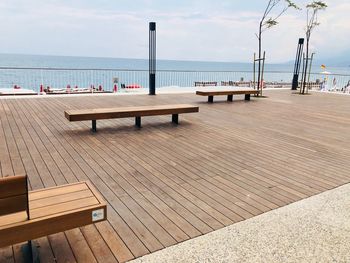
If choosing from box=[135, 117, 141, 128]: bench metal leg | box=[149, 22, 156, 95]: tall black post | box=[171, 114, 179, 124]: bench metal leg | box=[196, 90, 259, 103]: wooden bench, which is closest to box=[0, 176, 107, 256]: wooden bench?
box=[135, 117, 141, 128]: bench metal leg

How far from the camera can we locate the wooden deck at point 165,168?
2.17m

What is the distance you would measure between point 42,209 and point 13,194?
0.95ft

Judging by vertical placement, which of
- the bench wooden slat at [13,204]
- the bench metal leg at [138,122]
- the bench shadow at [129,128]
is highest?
the bench wooden slat at [13,204]

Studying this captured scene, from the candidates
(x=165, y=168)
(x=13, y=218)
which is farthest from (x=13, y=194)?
(x=165, y=168)

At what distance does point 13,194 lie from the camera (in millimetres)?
1533

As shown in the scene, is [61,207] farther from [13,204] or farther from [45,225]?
[13,204]

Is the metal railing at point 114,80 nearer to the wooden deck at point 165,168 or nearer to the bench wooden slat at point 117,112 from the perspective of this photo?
the bench wooden slat at point 117,112

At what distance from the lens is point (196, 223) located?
237 cm

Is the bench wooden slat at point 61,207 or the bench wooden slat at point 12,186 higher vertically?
the bench wooden slat at point 12,186

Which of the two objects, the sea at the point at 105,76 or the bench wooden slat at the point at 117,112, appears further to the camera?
the sea at the point at 105,76

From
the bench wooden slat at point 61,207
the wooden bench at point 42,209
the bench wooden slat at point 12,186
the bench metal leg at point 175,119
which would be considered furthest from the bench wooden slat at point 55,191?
the bench metal leg at point 175,119

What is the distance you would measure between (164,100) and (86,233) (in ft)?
22.0

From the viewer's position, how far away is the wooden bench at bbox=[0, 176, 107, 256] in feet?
5.01

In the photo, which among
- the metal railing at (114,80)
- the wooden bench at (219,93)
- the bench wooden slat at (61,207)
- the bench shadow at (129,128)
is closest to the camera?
the bench wooden slat at (61,207)
